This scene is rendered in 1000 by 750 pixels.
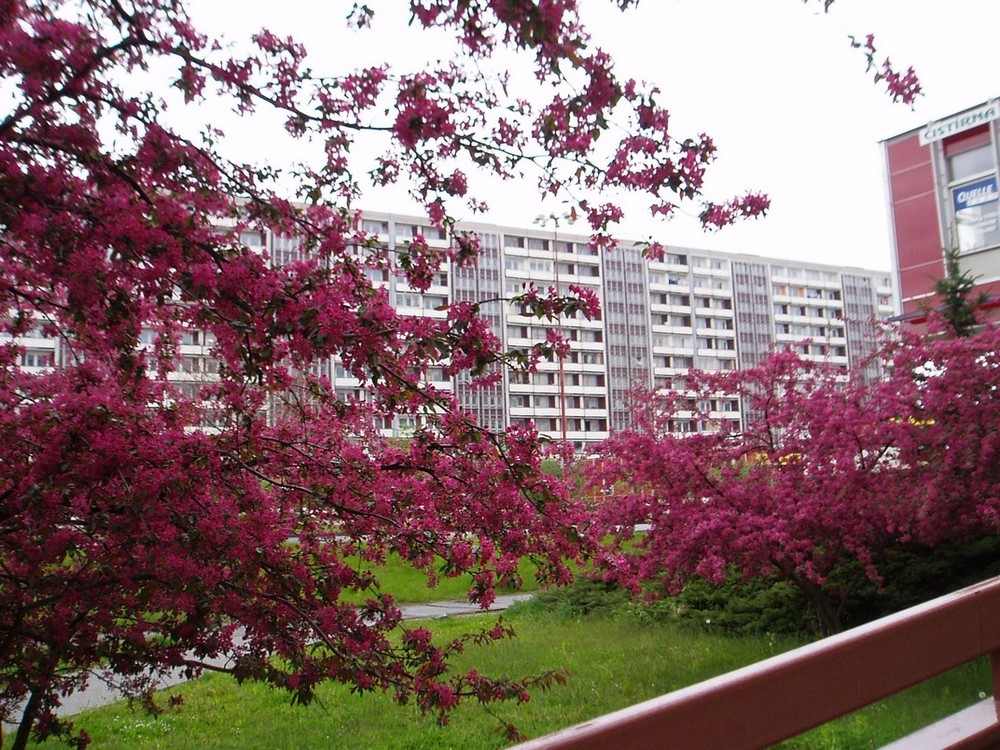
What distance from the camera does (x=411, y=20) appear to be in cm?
384

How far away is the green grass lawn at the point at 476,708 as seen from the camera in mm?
7285

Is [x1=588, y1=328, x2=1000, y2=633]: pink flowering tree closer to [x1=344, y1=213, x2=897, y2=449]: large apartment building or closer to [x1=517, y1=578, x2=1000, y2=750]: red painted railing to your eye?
[x1=344, y1=213, x2=897, y2=449]: large apartment building

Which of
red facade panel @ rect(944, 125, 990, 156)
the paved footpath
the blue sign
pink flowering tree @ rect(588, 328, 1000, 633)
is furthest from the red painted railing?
red facade panel @ rect(944, 125, 990, 156)

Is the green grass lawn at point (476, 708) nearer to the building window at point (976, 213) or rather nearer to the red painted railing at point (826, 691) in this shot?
the red painted railing at point (826, 691)

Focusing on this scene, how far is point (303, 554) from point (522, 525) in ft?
4.29

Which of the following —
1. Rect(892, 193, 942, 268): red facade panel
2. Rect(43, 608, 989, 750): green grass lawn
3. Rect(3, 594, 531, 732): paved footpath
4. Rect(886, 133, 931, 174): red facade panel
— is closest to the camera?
Rect(43, 608, 989, 750): green grass lawn

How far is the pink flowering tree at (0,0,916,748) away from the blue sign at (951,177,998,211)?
1615 cm

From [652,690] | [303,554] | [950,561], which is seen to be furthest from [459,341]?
[950,561]

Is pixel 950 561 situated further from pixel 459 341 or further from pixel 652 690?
pixel 459 341

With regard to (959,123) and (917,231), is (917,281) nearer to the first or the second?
(917,231)

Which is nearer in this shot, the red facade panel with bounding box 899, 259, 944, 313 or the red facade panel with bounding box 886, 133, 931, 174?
the red facade panel with bounding box 899, 259, 944, 313

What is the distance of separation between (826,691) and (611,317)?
112 feet

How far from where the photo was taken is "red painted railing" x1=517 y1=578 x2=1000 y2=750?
1.54m

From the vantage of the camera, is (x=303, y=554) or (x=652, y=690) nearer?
(x=303, y=554)
